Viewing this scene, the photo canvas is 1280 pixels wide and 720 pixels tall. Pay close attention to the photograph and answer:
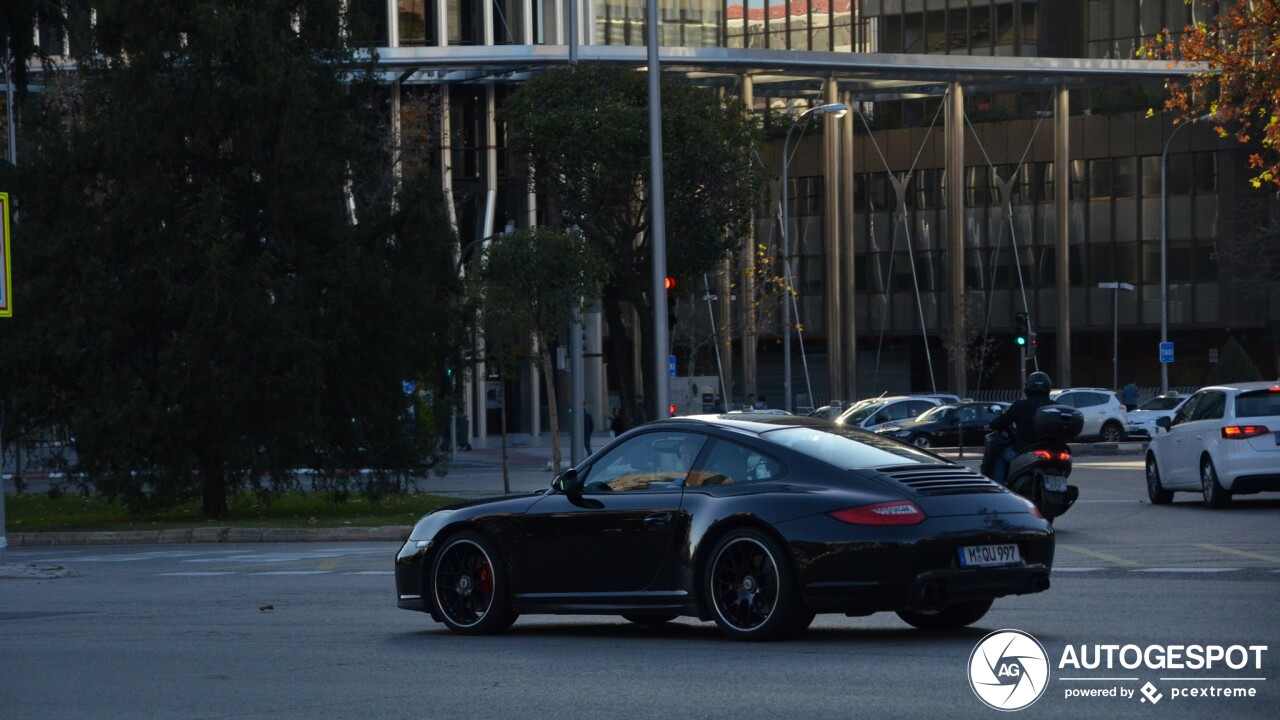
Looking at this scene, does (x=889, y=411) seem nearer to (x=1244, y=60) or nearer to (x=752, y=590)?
(x=1244, y=60)

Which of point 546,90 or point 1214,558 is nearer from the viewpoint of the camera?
point 1214,558

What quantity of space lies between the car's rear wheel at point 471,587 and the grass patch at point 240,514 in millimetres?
11955

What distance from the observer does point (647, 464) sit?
10531mm

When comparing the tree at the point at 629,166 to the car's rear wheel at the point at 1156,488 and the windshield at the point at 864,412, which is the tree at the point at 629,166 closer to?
the windshield at the point at 864,412

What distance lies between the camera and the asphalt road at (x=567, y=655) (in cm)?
782

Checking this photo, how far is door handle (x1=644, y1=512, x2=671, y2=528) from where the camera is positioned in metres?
10.1

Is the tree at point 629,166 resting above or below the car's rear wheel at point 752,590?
above

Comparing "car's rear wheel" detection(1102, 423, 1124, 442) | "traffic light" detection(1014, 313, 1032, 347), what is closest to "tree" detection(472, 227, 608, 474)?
"traffic light" detection(1014, 313, 1032, 347)

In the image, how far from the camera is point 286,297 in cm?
2452

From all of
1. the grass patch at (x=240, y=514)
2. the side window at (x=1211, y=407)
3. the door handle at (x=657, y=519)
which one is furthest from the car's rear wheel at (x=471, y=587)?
A: the side window at (x=1211, y=407)

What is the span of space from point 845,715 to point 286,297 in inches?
722

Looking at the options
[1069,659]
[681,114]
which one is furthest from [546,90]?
[1069,659]

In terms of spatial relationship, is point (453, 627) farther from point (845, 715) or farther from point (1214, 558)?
point (1214, 558)

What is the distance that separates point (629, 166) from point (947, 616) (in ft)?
96.8
